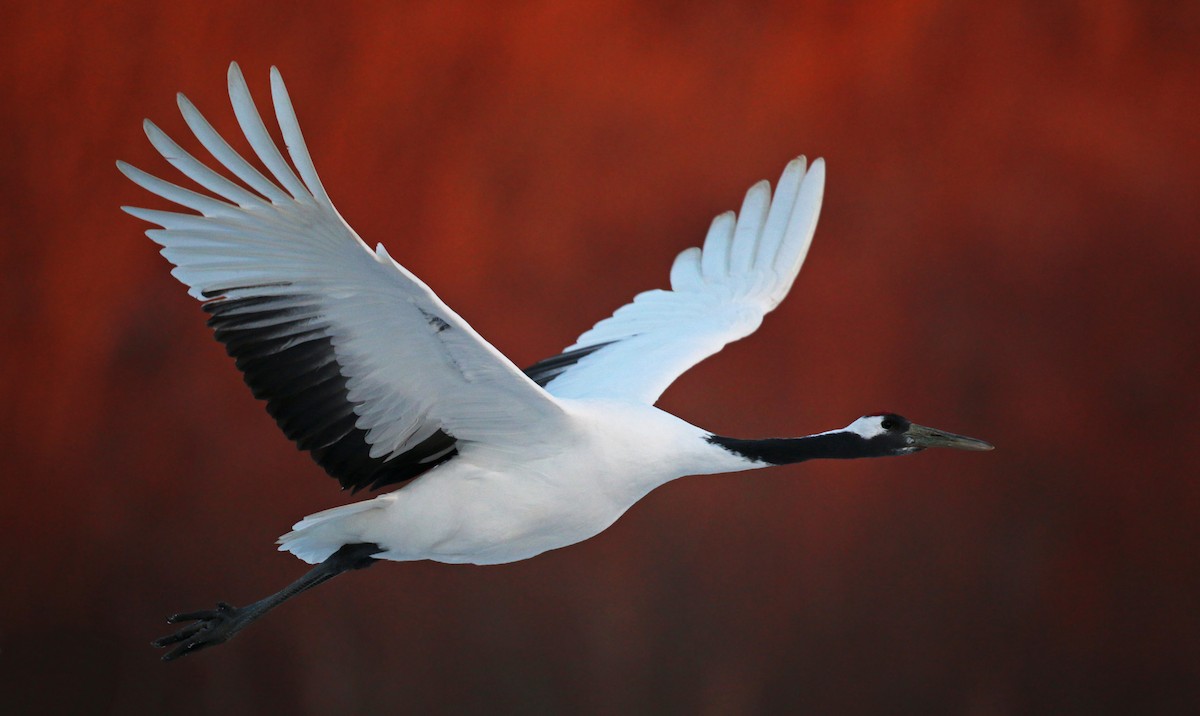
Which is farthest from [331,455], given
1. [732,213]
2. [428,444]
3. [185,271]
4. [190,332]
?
[190,332]

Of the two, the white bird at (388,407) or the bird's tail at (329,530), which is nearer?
the white bird at (388,407)

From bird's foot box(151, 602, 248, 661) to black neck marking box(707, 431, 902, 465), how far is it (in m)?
0.89

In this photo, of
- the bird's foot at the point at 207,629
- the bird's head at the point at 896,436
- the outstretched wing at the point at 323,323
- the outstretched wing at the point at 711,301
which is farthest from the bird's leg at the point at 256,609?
the bird's head at the point at 896,436

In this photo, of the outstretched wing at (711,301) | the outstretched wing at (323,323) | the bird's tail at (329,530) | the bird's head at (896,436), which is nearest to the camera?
the outstretched wing at (323,323)

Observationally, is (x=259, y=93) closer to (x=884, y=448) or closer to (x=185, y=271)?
(x=185, y=271)

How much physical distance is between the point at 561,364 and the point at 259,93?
4.99ft

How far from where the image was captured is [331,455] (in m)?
2.34

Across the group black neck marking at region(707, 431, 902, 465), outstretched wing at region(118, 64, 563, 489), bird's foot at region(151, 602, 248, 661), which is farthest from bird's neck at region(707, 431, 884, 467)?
bird's foot at region(151, 602, 248, 661)

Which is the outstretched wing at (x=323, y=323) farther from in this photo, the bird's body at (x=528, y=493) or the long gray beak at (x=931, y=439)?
the long gray beak at (x=931, y=439)

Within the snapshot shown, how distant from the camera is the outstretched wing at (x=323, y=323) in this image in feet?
6.49

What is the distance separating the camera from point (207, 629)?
2.41 metres

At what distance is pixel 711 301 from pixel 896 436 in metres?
0.70

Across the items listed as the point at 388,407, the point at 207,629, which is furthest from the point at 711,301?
the point at 207,629

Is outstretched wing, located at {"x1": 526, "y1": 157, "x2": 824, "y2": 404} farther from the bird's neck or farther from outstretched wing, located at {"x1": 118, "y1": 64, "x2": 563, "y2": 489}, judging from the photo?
outstretched wing, located at {"x1": 118, "y1": 64, "x2": 563, "y2": 489}
